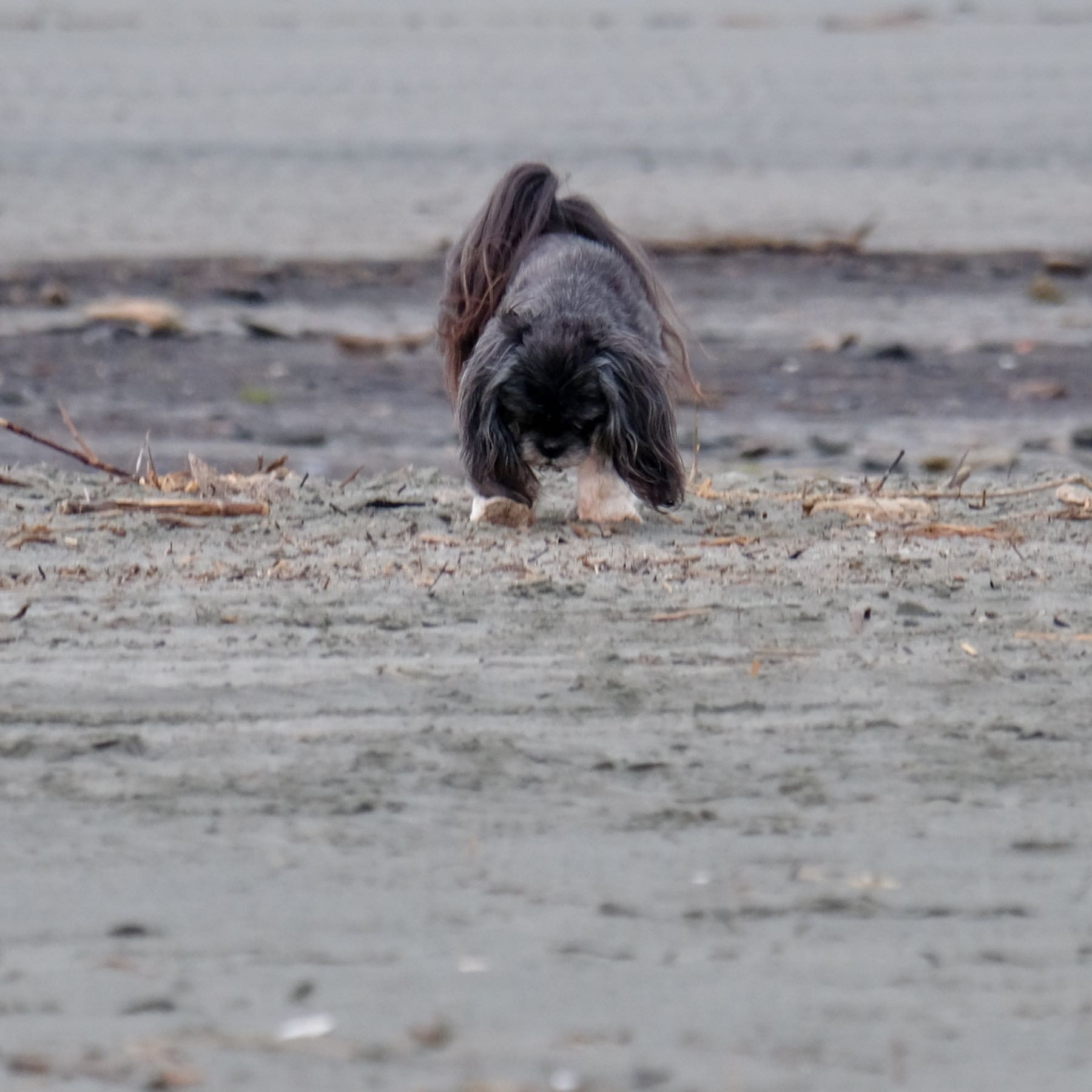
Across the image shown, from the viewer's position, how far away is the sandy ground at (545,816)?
294 cm

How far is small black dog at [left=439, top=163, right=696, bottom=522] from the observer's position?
5832mm

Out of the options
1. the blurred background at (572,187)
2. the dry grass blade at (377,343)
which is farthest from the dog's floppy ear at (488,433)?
the dry grass blade at (377,343)

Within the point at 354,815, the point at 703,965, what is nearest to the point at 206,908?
the point at 354,815

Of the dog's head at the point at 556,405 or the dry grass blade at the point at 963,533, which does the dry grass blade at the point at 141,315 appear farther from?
the dry grass blade at the point at 963,533

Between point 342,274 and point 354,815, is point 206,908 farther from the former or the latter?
point 342,274

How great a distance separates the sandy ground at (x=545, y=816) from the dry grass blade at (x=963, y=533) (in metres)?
0.15

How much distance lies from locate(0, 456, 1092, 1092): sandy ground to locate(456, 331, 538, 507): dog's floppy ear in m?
0.23

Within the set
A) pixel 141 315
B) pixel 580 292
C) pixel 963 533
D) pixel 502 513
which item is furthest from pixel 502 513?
pixel 141 315

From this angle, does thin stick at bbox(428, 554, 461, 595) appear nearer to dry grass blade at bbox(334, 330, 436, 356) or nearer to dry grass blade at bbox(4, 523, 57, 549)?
dry grass blade at bbox(4, 523, 57, 549)

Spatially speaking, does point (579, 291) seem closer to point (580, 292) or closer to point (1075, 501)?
point (580, 292)

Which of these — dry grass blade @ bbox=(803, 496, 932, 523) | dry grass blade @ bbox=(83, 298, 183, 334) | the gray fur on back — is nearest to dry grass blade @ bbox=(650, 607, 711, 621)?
the gray fur on back

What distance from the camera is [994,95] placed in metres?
22.9

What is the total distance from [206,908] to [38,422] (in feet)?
22.2

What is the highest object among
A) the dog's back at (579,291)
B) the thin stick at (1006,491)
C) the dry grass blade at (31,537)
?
the dog's back at (579,291)
